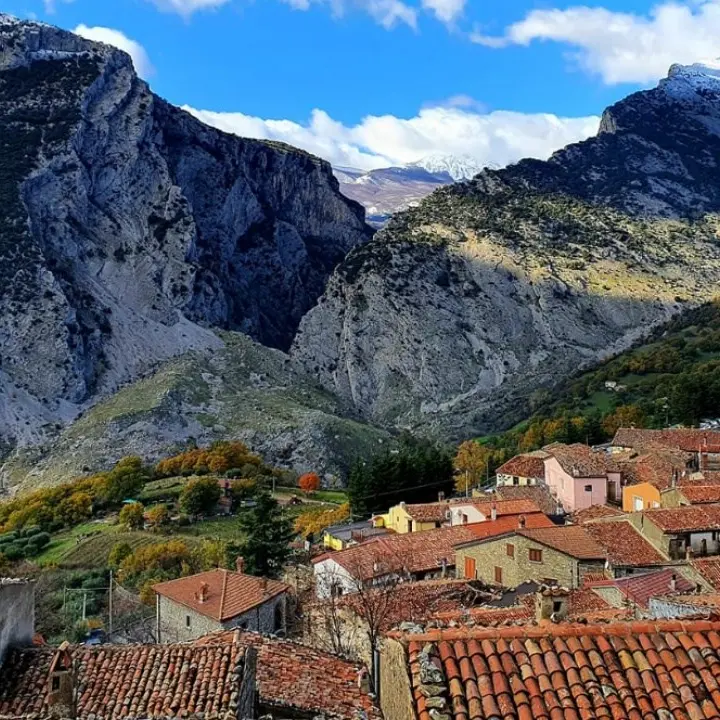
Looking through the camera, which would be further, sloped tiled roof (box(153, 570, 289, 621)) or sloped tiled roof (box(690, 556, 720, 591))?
sloped tiled roof (box(153, 570, 289, 621))

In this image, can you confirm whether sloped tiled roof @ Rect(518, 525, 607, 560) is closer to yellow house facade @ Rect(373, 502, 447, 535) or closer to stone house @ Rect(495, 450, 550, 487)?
yellow house facade @ Rect(373, 502, 447, 535)

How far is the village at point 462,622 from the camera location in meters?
6.23

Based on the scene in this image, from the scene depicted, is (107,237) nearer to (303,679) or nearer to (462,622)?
(303,679)

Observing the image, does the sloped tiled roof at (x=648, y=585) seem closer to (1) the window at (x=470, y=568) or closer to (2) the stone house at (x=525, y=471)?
(1) the window at (x=470, y=568)

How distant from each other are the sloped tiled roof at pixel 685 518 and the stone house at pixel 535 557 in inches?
94.4

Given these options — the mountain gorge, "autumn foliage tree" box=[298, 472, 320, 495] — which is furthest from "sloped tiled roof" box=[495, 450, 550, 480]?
the mountain gorge

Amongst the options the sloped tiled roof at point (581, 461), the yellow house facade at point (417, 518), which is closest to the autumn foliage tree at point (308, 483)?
the yellow house facade at point (417, 518)

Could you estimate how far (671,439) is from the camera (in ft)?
168

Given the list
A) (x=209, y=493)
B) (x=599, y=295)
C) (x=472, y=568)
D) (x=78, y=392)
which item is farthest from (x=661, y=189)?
(x=472, y=568)

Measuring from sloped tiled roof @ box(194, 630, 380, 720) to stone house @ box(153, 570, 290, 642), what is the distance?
903cm

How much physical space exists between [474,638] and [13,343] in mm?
103256

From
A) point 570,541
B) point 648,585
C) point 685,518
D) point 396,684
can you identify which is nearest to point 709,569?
point 648,585

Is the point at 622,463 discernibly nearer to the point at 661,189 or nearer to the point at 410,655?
the point at 410,655

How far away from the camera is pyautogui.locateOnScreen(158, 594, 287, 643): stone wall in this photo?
81.7 ft
